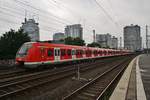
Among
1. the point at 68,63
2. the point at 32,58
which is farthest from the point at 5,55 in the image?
the point at 32,58

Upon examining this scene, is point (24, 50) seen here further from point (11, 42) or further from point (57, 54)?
point (11, 42)

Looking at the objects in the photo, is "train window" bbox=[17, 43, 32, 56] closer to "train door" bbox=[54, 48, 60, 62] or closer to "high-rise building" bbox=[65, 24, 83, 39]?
"train door" bbox=[54, 48, 60, 62]

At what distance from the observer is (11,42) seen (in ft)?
120

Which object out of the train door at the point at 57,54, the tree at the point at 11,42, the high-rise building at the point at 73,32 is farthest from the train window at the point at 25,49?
the high-rise building at the point at 73,32

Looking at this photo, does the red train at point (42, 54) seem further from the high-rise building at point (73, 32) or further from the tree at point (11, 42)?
the high-rise building at point (73, 32)

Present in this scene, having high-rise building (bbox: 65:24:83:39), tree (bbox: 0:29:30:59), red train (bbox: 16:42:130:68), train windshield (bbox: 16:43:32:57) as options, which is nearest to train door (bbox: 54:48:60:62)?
red train (bbox: 16:42:130:68)

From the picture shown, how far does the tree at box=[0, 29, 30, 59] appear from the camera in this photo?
3512cm

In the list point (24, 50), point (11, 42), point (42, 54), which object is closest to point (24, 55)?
point (24, 50)

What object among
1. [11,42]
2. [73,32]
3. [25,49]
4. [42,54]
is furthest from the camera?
[73,32]

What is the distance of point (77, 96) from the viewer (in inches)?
371

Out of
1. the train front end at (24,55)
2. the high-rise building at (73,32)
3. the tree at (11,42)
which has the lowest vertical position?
the train front end at (24,55)

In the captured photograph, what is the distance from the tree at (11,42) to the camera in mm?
35125

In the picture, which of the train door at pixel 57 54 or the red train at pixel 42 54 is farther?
the train door at pixel 57 54

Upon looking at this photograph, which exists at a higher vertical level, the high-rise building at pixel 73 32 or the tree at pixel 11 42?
the high-rise building at pixel 73 32
